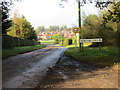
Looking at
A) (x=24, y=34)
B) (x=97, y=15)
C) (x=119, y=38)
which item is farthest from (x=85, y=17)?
(x=24, y=34)

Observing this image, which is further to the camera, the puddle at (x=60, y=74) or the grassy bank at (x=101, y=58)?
the grassy bank at (x=101, y=58)

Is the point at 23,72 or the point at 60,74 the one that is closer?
the point at 60,74

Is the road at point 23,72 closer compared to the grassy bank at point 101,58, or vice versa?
the road at point 23,72

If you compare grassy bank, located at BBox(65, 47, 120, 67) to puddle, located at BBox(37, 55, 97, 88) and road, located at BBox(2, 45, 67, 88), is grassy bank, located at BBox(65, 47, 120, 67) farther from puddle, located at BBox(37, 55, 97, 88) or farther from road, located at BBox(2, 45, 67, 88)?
road, located at BBox(2, 45, 67, 88)

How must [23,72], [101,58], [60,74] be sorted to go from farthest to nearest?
1. [101,58]
2. [23,72]
3. [60,74]

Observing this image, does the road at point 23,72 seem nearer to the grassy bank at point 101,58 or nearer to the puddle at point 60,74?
the puddle at point 60,74

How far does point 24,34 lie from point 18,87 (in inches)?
1689

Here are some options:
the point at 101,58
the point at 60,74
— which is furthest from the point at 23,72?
the point at 101,58

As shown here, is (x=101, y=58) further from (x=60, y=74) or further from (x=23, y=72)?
(x=23, y=72)

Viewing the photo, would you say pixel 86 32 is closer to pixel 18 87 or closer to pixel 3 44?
pixel 3 44

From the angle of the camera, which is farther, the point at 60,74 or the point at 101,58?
the point at 101,58

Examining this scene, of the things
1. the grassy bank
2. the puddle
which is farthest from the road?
the grassy bank

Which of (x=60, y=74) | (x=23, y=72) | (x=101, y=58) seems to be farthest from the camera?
(x=101, y=58)

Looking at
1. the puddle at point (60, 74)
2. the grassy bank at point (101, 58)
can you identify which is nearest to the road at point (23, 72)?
the puddle at point (60, 74)
